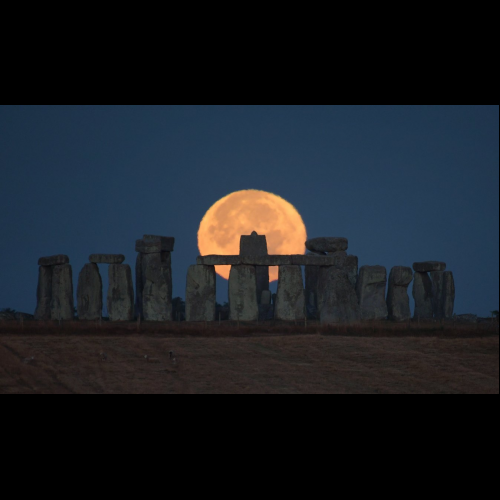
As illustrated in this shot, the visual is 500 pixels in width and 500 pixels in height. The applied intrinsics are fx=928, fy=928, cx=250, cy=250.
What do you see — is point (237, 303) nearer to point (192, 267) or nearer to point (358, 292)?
point (192, 267)

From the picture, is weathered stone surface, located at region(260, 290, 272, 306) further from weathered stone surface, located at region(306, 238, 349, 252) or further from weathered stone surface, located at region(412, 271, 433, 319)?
weathered stone surface, located at region(412, 271, 433, 319)

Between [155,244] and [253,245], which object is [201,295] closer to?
[155,244]

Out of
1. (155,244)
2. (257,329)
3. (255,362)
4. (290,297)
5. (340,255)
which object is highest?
(155,244)

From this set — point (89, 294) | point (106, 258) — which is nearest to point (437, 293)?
point (106, 258)

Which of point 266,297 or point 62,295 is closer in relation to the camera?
point 62,295

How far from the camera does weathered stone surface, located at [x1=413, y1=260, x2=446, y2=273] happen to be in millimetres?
30188

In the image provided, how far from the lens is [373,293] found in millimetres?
28781

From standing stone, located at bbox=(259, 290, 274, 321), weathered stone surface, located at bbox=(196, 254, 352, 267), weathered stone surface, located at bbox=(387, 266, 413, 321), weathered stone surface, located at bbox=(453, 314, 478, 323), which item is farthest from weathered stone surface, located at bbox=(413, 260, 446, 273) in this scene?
standing stone, located at bbox=(259, 290, 274, 321)

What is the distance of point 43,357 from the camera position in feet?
66.5

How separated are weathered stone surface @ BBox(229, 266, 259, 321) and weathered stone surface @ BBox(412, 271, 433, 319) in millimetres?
6032

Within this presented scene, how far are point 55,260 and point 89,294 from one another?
1524mm

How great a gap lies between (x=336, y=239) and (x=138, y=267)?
6.61 m

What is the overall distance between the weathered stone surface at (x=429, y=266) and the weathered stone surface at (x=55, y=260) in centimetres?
1137

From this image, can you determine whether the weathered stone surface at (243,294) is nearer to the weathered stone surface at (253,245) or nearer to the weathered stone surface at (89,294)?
the weathered stone surface at (253,245)
